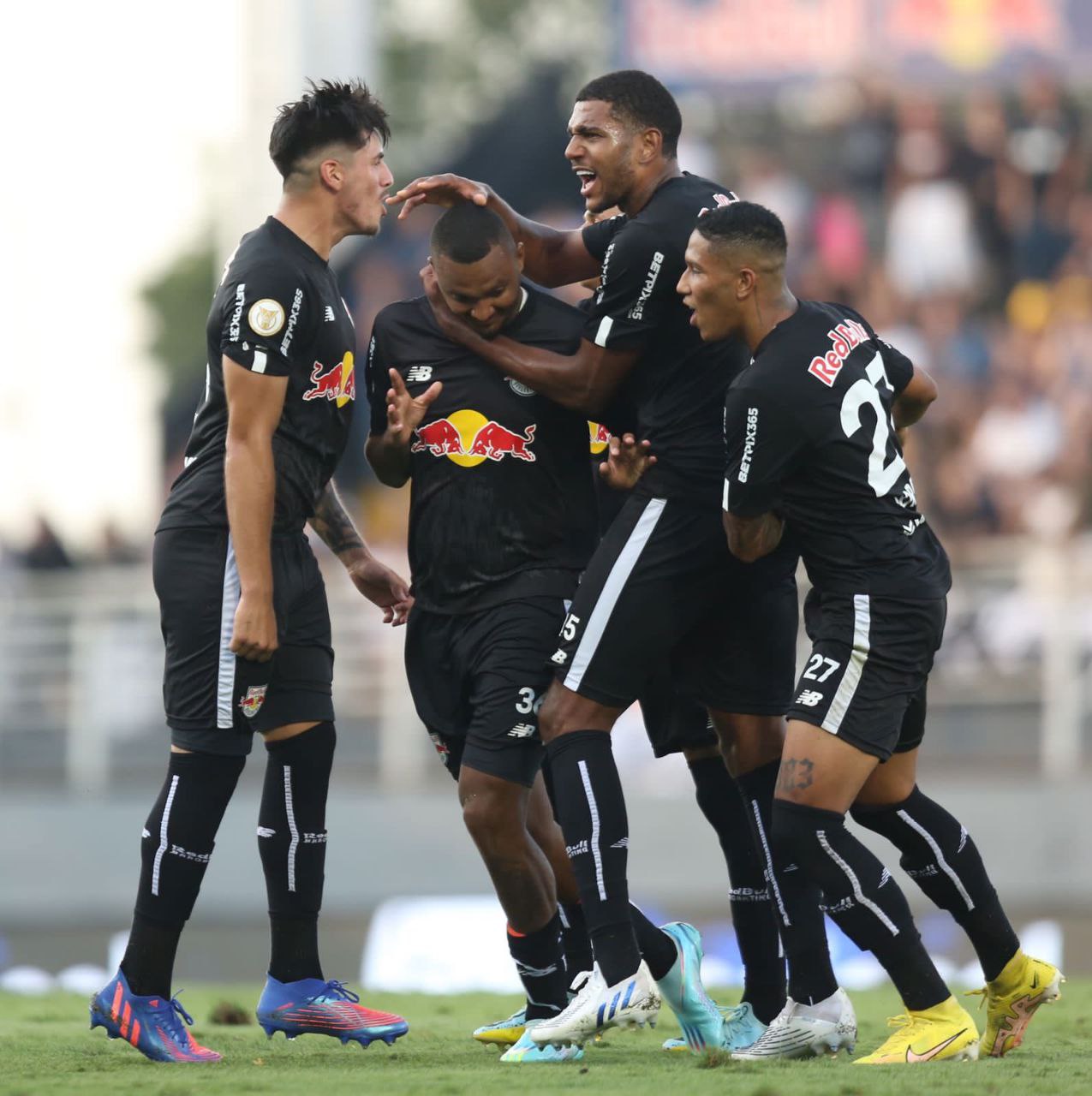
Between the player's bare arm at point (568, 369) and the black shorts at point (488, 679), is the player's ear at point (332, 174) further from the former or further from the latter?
the black shorts at point (488, 679)

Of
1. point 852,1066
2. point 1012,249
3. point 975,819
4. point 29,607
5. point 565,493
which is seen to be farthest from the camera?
point 1012,249

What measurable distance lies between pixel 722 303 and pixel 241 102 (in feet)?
36.0

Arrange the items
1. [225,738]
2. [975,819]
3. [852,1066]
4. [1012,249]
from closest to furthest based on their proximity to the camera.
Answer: [852,1066], [225,738], [975,819], [1012,249]

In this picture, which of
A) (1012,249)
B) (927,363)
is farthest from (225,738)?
(1012,249)

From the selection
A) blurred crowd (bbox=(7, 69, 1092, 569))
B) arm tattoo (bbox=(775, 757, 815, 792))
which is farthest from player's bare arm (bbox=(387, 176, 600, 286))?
blurred crowd (bbox=(7, 69, 1092, 569))

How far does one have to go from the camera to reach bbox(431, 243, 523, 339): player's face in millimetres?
5512

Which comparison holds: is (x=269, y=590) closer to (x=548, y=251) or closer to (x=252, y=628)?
(x=252, y=628)

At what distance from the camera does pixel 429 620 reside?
5.71m

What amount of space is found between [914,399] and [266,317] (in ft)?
6.06

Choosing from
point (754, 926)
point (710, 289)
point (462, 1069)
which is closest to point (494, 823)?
point (462, 1069)

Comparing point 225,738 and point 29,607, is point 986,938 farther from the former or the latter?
point 29,607

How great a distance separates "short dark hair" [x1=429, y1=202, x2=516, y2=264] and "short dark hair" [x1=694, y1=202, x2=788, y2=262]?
65cm

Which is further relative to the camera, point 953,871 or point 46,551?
point 46,551

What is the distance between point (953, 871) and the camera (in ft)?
17.8
